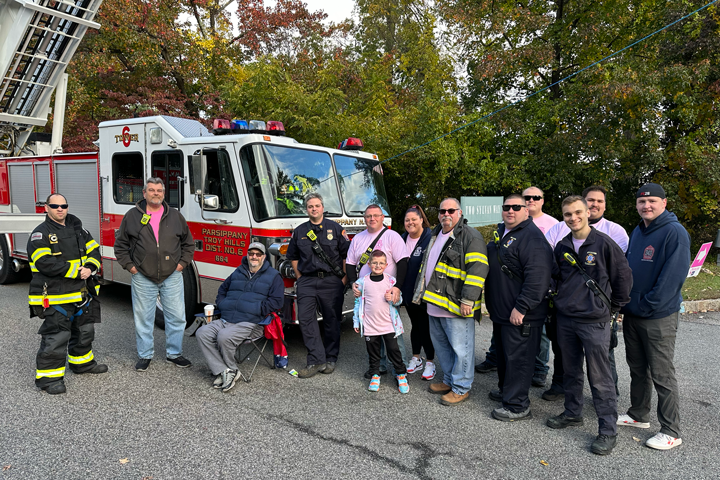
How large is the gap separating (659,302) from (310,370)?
3.06m

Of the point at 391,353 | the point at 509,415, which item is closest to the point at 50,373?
the point at 391,353

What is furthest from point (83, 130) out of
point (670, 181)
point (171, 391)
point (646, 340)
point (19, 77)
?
point (670, 181)

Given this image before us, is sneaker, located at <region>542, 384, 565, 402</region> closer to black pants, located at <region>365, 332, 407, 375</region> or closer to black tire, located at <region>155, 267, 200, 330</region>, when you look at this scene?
black pants, located at <region>365, 332, 407, 375</region>

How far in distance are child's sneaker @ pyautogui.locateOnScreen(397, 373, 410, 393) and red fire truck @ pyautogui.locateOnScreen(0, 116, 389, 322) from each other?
1336 mm

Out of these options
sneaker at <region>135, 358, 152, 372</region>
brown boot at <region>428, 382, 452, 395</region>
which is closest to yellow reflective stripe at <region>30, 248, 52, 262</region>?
sneaker at <region>135, 358, 152, 372</region>

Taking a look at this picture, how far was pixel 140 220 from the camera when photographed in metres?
4.85

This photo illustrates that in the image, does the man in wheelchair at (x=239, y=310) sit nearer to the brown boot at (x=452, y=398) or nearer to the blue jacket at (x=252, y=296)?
the blue jacket at (x=252, y=296)

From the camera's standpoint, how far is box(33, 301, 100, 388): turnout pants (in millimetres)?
4277

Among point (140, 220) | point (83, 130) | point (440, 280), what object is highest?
point (83, 130)

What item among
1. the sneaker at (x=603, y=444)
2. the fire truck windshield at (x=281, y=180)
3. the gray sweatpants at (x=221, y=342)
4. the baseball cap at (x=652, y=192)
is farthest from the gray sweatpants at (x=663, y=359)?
the fire truck windshield at (x=281, y=180)

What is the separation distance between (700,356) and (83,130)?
14305 millimetres

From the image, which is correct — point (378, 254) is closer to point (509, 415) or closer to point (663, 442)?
point (509, 415)

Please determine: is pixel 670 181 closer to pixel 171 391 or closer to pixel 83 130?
pixel 171 391

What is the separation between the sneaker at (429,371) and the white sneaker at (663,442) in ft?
6.19
